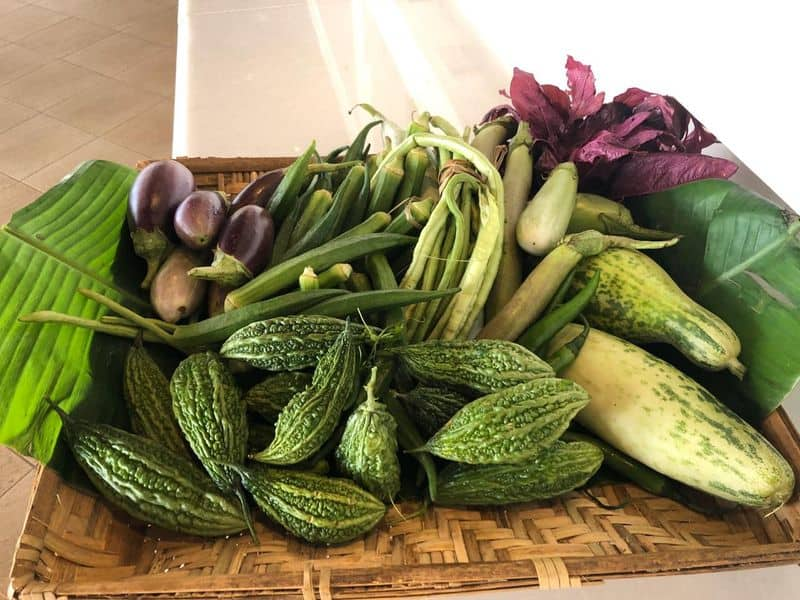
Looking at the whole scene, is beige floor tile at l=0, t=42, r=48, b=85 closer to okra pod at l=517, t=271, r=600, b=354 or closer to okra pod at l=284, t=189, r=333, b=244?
okra pod at l=284, t=189, r=333, b=244

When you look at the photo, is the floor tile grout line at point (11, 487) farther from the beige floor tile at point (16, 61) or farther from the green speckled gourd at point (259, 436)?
the beige floor tile at point (16, 61)

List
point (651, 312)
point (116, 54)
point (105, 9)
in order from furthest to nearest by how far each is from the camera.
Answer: point (105, 9) < point (116, 54) < point (651, 312)

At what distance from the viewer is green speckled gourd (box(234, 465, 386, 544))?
570 millimetres

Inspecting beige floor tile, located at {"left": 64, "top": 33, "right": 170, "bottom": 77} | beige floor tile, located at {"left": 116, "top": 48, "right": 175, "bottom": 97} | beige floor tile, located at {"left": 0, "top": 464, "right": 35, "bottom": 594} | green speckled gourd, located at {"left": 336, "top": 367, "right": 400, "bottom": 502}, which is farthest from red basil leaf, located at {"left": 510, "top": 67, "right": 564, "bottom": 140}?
beige floor tile, located at {"left": 64, "top": 33, "right": 170, "bottom": 77}

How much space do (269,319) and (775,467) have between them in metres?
0.54

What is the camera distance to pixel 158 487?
0.59 meters

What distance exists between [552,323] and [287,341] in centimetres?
32

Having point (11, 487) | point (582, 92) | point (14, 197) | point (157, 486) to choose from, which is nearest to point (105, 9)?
point (14, 197)

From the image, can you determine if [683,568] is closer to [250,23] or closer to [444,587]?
[444,587]

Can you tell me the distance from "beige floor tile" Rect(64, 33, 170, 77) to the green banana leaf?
227 cm

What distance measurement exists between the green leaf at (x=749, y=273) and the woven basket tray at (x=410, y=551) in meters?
0.08

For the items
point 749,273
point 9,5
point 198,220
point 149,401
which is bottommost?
point 9,5

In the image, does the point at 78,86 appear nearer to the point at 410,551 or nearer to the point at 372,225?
the point at 372,225

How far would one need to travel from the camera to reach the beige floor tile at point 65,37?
2.89m
